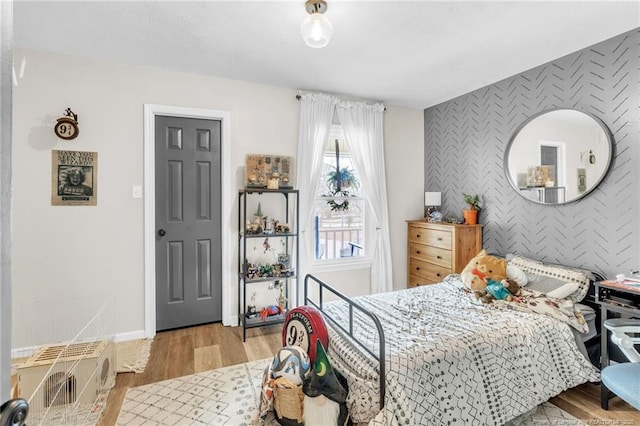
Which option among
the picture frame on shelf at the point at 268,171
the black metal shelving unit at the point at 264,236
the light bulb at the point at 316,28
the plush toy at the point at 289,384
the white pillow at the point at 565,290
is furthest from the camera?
the picture frame on shelf at the point at 268,171

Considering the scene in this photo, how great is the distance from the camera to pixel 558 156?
285 centimetres

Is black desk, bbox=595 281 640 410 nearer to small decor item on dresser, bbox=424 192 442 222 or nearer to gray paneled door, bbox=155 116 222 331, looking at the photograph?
small decor item on dresser, bbox=424 192 442 222

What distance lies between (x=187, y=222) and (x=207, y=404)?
176 cm

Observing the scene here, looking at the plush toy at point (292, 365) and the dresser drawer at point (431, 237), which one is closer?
the plush toy at point (292, 365)

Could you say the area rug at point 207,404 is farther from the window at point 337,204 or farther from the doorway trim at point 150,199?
the window at point 337,204

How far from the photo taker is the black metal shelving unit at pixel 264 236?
10.2 ft

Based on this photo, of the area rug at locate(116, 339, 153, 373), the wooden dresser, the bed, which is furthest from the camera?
the wooden dresser

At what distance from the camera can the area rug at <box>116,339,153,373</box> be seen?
2.47 meters

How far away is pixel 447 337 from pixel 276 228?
2.01 meters

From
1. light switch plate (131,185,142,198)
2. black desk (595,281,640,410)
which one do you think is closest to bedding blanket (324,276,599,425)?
black desk (595,281,640,410)

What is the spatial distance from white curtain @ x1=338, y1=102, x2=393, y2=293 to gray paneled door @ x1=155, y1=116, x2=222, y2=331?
1.54m

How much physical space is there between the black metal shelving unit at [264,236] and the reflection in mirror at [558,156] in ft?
7.48

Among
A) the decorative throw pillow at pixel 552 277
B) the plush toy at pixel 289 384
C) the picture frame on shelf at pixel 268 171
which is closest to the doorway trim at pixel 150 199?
the picture frame on shelf at pixel 268 171

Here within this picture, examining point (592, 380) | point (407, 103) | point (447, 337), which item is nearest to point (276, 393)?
point (447, 337)
